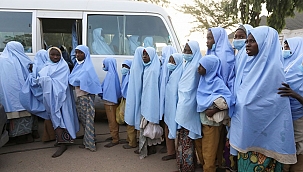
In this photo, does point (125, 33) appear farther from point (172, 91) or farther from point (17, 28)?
point (172, 91)

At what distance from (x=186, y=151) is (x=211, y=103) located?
0.82 meters

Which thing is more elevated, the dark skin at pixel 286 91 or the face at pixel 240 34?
the face at pixel 240 34

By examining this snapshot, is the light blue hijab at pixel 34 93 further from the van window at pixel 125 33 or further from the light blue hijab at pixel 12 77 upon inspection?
the van window at pixel 125 33

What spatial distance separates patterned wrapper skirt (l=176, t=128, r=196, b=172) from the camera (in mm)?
3111

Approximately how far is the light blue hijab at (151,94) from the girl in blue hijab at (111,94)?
2.58 ft

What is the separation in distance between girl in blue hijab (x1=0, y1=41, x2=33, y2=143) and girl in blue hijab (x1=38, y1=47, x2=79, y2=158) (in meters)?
0.51

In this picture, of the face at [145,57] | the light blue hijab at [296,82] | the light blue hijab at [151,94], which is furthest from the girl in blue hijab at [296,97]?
the face at [145,57]

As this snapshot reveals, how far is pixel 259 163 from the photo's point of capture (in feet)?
7.89

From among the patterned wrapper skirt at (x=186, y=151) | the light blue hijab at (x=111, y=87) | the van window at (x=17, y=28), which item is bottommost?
the patterned wrapper skirt at (x=186, y=151)

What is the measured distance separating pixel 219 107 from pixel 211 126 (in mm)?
350

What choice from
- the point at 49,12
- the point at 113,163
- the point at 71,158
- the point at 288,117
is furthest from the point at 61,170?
the point at 49,12

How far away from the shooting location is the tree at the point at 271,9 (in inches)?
450

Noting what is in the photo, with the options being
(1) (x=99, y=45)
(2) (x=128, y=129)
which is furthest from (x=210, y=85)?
(1) (x=99, y=45)

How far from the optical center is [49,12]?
5.22 meters
